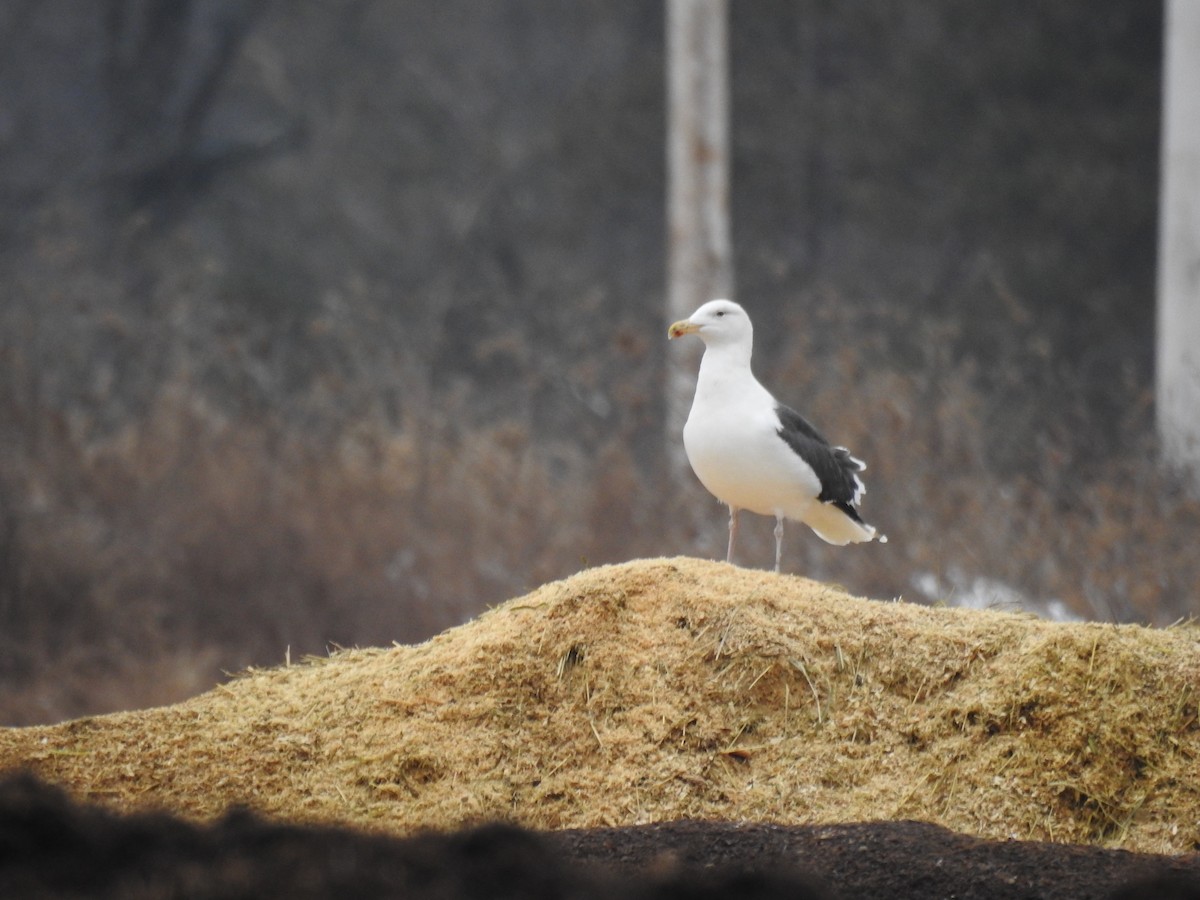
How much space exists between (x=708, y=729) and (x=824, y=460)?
1329mm

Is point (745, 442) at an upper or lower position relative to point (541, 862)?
upper

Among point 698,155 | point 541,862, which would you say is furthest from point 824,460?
point 698,155

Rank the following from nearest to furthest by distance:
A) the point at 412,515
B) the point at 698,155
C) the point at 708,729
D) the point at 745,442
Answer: the point at 708,729, the point at 745,442, the point at 412,515, the point at 698,155

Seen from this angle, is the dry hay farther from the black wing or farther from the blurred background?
the blurred background

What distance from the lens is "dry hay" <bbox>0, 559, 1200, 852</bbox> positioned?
3.69 meters

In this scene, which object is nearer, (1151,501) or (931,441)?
(1151,501)

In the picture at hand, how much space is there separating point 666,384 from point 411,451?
1455 mm

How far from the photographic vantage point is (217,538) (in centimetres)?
874

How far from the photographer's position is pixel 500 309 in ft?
49.0

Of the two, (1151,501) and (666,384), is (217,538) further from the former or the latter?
(1151,501)

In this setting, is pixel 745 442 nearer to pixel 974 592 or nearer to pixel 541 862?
pixel 541 862

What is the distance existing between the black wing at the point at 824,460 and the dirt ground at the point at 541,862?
66.7 inches

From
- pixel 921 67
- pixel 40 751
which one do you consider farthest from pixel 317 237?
pixel 40 751

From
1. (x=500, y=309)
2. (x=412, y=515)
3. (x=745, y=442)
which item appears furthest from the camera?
(x=500, y=309)
